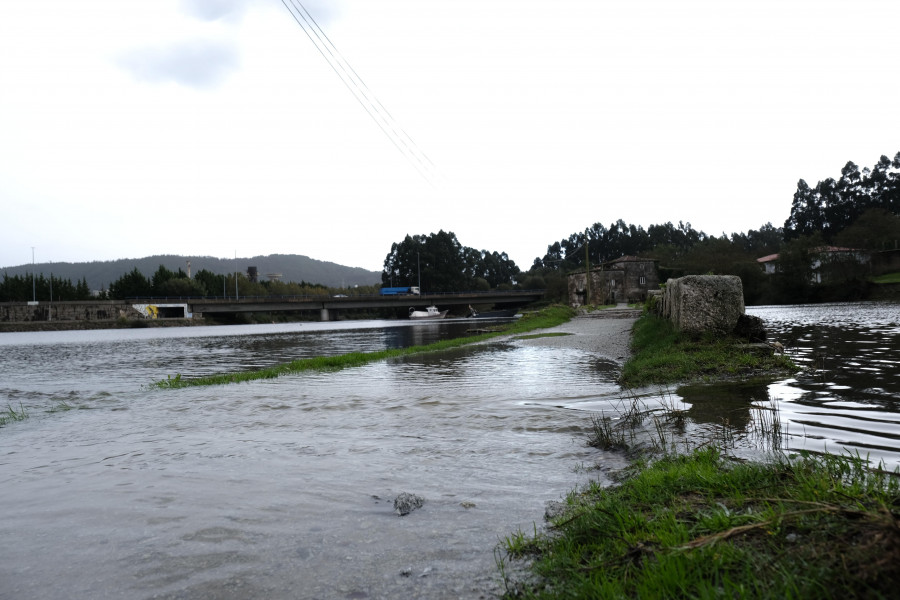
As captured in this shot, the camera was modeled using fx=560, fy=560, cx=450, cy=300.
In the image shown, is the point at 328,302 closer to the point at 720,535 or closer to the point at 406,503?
the point at 406,503

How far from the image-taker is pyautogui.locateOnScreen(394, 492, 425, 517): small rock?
480 cm

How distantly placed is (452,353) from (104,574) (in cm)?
1859

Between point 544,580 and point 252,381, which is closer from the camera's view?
point 544,580

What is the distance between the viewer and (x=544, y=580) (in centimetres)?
325

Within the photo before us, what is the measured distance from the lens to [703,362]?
1101 cm

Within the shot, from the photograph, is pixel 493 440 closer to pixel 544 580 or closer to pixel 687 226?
pixel 544 580

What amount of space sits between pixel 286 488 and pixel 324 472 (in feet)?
2.07

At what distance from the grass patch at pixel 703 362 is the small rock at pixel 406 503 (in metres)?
6.75

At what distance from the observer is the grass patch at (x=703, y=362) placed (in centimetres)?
1045

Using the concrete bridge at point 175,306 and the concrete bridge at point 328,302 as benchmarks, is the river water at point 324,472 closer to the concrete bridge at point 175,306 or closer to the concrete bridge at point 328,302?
the concrete bridge at point 328,302

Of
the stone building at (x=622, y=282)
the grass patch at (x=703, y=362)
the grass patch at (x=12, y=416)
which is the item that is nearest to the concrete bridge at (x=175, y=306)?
the stone building at (x=622, y=282)

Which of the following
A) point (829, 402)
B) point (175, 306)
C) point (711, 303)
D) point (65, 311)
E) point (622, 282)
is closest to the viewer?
point (829, 402)

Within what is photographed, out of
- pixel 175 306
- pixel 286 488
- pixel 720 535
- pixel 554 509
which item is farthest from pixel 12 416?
pixel 175 306

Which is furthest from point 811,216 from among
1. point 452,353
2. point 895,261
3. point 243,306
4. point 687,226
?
point 452,353
